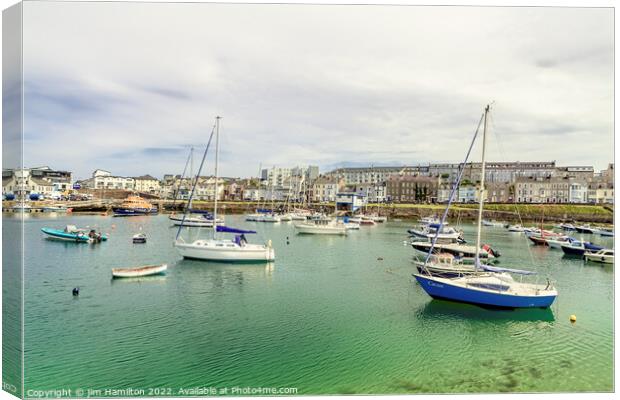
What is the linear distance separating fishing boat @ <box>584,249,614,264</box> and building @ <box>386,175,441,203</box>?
150ft

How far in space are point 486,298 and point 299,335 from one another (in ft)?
17.5

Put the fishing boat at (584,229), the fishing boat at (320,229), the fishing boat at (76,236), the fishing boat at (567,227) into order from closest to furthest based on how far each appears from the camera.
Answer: the fishing boat at (76,236), the fishing boat at (320,229), the fishing boat at (584,229), the fishing boat at (567,227)

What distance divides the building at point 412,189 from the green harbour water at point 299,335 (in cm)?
5236

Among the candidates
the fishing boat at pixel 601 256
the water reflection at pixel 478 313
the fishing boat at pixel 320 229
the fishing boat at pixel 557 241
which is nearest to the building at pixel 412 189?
the fishing boat at pixel 320 229

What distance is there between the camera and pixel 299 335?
937 centimetres

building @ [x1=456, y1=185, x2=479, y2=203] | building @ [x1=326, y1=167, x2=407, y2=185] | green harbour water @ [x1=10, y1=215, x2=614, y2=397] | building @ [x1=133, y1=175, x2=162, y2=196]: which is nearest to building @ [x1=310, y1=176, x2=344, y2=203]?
building @ [x1=326, y1=167, x2=407, y2=185]

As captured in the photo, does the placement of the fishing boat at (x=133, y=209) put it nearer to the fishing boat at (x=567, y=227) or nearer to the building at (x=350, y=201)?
the building at (x=350, y=201)

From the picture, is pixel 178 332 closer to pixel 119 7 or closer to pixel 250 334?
pixel 250 334

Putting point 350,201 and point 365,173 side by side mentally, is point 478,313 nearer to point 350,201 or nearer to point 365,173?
point 350,201

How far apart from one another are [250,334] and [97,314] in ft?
13.3

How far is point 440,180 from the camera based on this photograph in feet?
226

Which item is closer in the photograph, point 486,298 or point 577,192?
point 486,298

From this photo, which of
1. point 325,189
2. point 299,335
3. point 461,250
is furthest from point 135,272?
point 325,189

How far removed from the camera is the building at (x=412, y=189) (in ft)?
225
